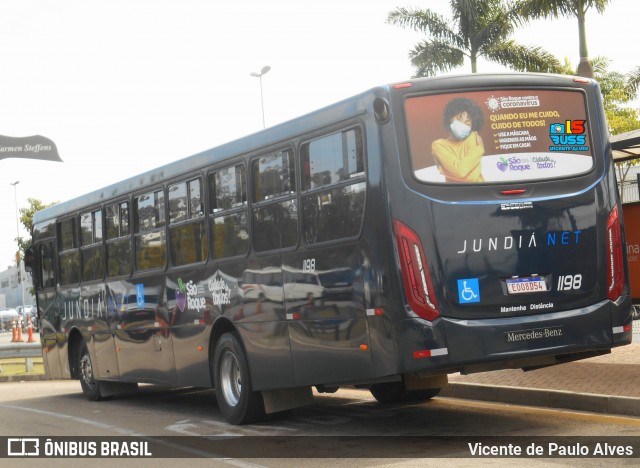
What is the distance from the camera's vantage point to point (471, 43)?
36.2 meters

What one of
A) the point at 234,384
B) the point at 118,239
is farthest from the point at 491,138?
the point at 118,239

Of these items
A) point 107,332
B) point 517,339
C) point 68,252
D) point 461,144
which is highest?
point 461,144

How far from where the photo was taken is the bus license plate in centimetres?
904

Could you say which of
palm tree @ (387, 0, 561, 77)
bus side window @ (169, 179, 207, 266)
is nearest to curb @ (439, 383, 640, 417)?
bus side window @ (169, 179, 207, 266)

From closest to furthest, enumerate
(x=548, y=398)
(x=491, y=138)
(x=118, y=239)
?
(x=491, y=138), (x=548, y=398), (x=118, y=239)

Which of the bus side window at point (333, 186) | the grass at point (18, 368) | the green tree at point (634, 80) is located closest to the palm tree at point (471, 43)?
the green tree at point (634, 80)

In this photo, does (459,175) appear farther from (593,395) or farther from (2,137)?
(2,137)

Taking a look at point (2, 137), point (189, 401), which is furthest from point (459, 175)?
point (2, 137)

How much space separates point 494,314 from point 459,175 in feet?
4.21

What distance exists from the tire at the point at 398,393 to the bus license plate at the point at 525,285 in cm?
370

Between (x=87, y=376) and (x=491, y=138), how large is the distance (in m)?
9.62

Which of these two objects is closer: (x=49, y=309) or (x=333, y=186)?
(x=333, y=186)

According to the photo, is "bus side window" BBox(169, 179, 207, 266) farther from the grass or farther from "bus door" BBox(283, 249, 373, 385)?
the grass

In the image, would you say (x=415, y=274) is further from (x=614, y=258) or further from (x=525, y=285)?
(x=614, y=258)
